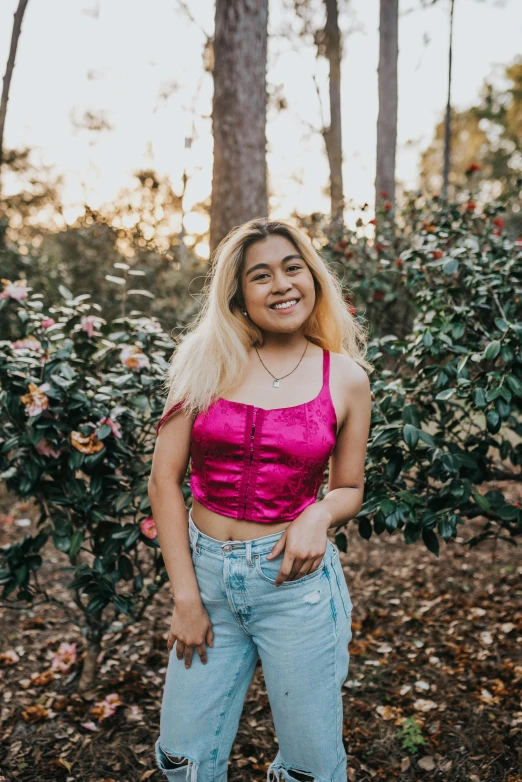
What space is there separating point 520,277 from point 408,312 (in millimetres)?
3306

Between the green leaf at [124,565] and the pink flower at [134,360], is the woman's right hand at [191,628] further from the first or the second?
the pink flower at [134,360]

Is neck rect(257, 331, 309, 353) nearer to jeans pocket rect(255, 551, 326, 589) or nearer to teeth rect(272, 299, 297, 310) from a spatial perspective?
teeth rect(272, 299, 297, 310)

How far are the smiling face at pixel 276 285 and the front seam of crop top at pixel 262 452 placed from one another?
254mm

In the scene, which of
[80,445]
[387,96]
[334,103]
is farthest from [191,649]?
[334,103]

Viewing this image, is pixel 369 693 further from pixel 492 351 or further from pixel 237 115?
pixel 237 115

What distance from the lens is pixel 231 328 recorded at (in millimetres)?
1757

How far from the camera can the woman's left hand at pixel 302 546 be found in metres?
1.51

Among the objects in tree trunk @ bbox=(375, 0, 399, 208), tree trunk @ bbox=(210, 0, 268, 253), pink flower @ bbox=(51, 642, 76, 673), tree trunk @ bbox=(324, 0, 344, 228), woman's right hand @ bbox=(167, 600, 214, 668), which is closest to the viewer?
woman's right hand @ bbox=(167, 600, 214, 668)

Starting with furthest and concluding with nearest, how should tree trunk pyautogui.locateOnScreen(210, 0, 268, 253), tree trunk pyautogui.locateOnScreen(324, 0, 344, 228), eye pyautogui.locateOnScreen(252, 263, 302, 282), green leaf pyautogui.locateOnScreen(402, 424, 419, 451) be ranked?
tree trunk pyautogui.locateOnScreen(324, 0, 344, 228) → tree trunk pyautogui.locateOnScreen(210, 0, 268, 253) → green leaf pyautogui.locateOnScreen(402, 424, 419, 451) → eye pyautogui.locateOnScreen(252, 263, 302, 282)

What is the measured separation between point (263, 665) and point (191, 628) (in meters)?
0.23

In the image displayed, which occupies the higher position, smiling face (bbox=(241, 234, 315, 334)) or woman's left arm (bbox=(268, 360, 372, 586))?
smiling face (bbox=(241, 234, 315, 334))

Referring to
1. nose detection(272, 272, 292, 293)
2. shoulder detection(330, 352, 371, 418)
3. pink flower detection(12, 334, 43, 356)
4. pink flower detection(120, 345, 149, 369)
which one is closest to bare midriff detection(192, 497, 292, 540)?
shoulder detection(330, 352, 371, 418)

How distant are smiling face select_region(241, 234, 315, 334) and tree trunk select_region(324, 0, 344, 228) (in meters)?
11.1

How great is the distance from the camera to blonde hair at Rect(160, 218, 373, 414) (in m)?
1.66
